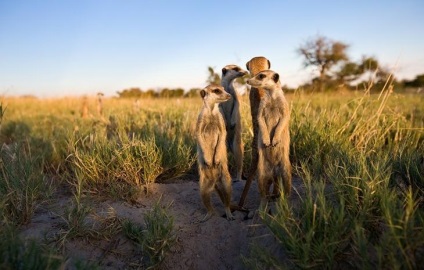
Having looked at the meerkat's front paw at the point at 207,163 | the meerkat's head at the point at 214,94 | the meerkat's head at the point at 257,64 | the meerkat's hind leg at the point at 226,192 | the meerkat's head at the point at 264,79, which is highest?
the meerkat's head at the point at 257,64

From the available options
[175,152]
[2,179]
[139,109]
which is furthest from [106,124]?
[2,179]

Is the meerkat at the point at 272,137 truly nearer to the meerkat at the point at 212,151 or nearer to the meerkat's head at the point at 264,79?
the meerkat's head at the point at 264,79

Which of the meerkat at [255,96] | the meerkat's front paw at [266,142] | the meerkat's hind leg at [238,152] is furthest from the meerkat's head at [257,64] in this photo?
the meerkat's hind leg at [238,152]

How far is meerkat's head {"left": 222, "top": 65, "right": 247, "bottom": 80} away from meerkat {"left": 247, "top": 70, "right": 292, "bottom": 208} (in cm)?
87

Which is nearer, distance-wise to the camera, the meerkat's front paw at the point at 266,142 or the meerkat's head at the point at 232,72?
the meerkat's front paw at the point at 266,142

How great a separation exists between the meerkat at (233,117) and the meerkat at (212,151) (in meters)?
0.72

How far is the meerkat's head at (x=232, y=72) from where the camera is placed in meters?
3.84

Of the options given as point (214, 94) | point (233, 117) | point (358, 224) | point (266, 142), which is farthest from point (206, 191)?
point (358, 224)

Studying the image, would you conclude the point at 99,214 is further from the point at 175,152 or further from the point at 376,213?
the point at 376,213

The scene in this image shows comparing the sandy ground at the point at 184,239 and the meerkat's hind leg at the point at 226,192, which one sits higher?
the meerkat's hind leg at the point at 226,192

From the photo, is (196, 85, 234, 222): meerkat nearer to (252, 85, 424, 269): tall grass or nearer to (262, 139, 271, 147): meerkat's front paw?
(262, 139, 271, 147): meerkat's front paw

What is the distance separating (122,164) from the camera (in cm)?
358

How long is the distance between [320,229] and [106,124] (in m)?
4.90

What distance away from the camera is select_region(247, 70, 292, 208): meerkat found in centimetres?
291
